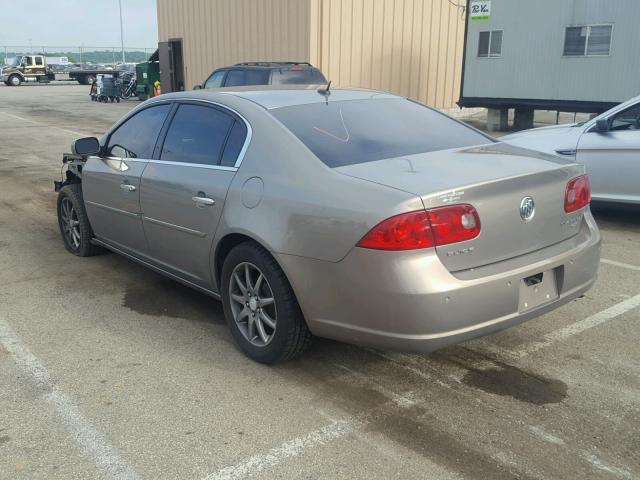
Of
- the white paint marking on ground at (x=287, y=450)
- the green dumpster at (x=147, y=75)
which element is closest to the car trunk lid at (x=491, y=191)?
the white paint marking on ground at (x=287, y=450)

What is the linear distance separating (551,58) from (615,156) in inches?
483

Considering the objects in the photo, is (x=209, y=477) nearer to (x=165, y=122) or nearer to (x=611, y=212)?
(x=165, y=122)

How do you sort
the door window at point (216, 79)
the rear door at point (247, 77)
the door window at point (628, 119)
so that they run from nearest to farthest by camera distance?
the door window at point (628, 119) → the rear door at point (247, 77) → the door window at point (216, 79)

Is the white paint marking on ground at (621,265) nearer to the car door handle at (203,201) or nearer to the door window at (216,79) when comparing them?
the car door handle at (203,201)

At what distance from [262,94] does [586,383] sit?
101 inches

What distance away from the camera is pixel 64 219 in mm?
6129

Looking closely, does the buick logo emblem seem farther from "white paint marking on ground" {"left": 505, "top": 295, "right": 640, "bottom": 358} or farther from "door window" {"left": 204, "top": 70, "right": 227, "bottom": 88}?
"door window" {"left": 204, "top": 70, "right": 227, "bottom": 88}

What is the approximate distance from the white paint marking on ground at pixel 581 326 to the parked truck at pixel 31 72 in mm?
45289

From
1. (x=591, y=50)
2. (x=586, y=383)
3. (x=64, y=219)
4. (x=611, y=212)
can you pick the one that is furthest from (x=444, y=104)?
(x=586, y=383)

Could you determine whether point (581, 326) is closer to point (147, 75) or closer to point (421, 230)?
point (421, 230)

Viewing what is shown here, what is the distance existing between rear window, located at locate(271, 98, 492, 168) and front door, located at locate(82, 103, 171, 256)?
1258 mm

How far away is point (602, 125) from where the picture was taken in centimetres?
686

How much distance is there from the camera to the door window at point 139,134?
463 centimetres

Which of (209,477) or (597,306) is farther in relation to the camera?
(597,306)
